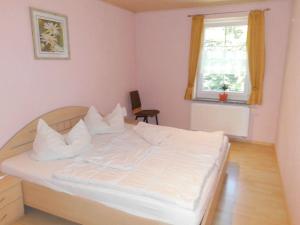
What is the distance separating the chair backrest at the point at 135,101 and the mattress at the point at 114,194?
238 cm

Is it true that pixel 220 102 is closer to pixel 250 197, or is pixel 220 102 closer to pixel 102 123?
pixel 250 197

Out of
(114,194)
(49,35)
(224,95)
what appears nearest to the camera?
(114,194)

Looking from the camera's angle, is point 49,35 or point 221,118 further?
point 221,118

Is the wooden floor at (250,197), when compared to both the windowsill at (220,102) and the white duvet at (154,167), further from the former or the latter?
the windowsill at (220,102)

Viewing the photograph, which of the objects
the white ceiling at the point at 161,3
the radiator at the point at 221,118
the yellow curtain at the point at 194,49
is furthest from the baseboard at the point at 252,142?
the white ceiling at the point at 161,3

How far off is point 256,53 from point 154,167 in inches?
112

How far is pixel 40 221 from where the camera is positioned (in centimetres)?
218

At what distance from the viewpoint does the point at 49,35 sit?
2818 mm

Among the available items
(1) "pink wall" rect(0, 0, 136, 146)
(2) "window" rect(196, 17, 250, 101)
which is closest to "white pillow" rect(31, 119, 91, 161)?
(1) "pink wall" rect(0, 0, 136, 146)

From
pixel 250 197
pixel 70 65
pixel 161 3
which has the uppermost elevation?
pixel 161 3

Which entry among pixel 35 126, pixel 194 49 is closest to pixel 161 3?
pixel 194 49

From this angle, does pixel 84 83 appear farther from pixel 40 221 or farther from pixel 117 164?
pixel 40 221

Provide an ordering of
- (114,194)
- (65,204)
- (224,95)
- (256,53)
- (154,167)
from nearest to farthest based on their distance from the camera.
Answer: (114,194) → (65,204) → (154,167) → (256,53) → (224,95)

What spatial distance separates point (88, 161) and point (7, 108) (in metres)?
1.03
